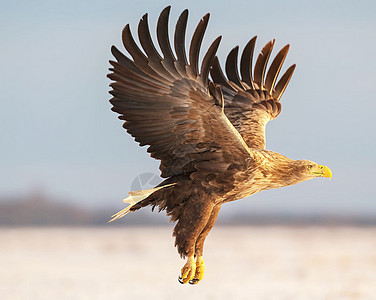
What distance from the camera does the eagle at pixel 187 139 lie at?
449 centimetres

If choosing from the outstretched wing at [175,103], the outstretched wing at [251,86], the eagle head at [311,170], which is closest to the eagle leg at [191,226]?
the outstretched wing at [175,103]

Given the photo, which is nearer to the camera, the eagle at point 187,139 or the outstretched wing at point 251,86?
the eagle at point 187,139

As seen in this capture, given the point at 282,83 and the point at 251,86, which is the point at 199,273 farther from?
the point at 282,83

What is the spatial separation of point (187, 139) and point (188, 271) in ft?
3.27

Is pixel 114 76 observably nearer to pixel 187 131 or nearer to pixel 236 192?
pixel 187 131

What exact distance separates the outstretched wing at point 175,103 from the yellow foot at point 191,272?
68 cm

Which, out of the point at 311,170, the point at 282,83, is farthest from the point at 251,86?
the point at 311,170

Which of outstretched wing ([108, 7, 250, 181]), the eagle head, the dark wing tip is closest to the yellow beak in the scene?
the eagle head

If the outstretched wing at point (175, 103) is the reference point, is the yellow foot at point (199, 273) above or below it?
below

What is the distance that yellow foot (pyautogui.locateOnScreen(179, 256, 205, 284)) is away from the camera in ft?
15.7

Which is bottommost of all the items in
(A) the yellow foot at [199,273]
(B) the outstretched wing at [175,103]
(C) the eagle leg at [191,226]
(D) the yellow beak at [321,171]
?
(A) the yellow foot at [199,273]

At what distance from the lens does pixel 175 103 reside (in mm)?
4594

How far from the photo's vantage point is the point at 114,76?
15.1ft

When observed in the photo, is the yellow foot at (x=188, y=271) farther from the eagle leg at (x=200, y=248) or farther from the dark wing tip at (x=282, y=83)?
the dark wing tip at (x=282, y=83)
